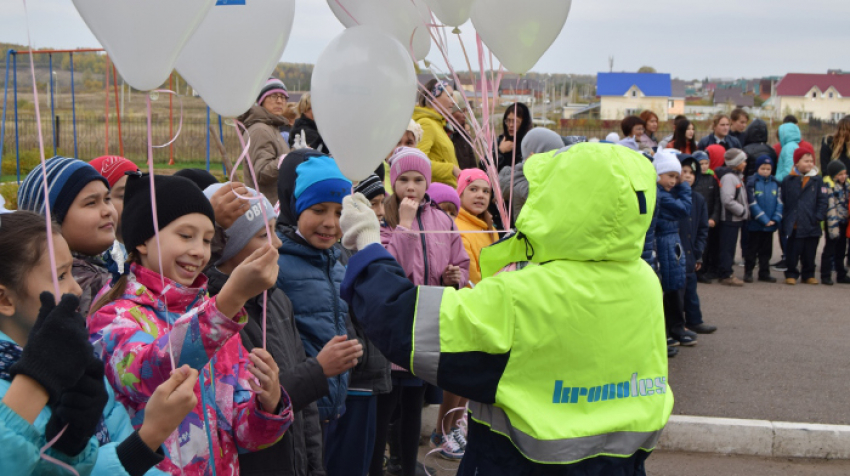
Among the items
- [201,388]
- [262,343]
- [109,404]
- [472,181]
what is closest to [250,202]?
[262,343]

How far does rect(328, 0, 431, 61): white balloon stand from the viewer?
308 centimetres

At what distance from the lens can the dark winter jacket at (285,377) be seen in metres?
2.76

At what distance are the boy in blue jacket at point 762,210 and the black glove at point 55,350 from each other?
9515 mm

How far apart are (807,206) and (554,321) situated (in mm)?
8802

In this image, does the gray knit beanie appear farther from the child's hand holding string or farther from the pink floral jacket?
the child's hand holding string

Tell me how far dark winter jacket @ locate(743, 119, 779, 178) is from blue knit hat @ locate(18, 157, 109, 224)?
9487 millimetres

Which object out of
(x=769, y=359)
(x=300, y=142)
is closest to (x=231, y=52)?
(x=300, y=142)

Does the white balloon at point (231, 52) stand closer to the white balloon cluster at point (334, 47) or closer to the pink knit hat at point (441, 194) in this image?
the white balloon cluster at point (334, 47)

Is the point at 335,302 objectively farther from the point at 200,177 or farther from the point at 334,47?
the point at 334,47

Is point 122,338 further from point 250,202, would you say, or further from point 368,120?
point 368,120

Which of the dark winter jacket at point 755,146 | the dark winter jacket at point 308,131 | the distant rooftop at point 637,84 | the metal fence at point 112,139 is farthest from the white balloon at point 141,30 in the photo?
the distant rooftop at point 637,84

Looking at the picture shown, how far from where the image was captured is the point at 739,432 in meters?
5.12

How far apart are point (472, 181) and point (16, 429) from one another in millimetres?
3830

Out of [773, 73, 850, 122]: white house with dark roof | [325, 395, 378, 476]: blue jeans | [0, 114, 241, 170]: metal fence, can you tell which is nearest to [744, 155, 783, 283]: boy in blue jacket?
[325, 395, 378, 476]: blue jeans
